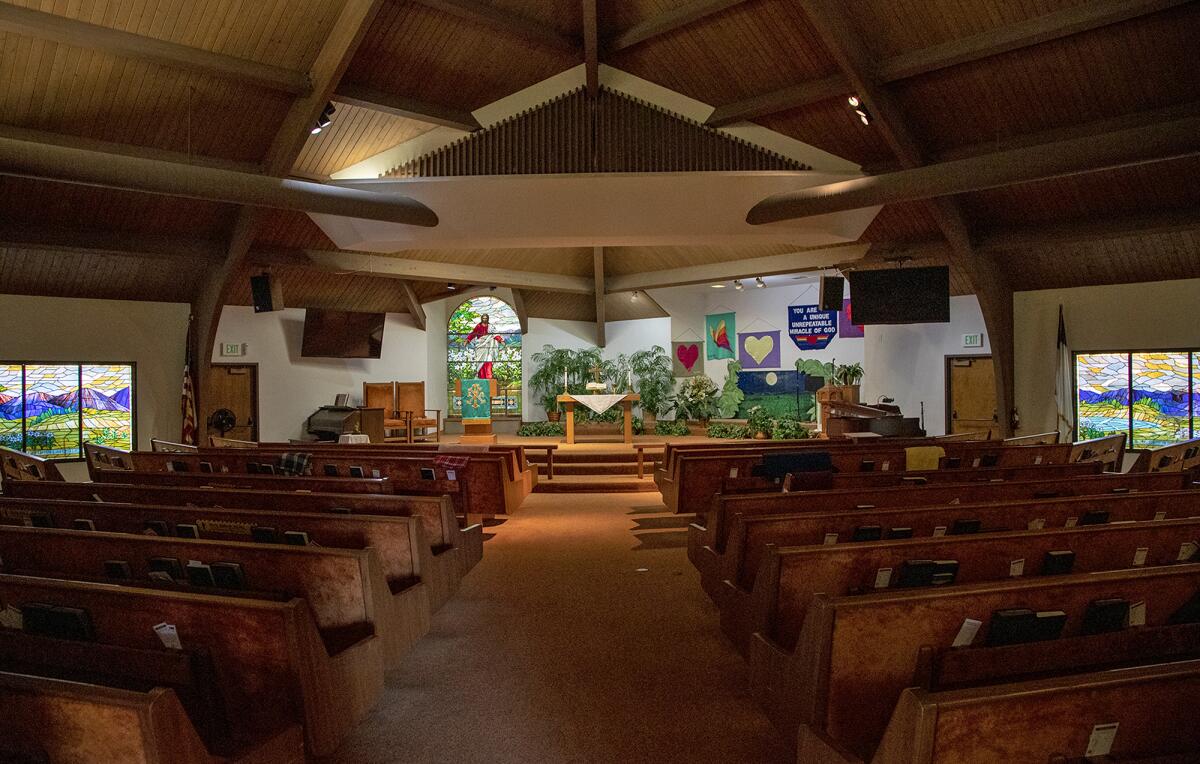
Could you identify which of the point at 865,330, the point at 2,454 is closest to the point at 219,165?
the point at 2,454

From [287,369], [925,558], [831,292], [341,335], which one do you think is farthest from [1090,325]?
[287,369]

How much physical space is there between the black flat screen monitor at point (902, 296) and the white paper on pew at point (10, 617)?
8577 mm

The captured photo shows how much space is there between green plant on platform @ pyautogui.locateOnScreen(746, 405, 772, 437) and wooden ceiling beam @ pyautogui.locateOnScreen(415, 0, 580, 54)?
7.57 metres

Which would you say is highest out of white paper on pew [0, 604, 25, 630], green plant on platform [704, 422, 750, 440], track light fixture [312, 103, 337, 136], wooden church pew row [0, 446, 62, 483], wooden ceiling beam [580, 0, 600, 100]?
wooden ceiling beam [580, 0, 600, 100]

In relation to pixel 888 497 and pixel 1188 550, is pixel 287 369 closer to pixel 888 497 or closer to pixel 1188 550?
pixel 888 497

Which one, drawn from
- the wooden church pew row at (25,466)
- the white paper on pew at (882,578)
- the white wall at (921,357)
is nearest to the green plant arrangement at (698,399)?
the white wall at (921,357)

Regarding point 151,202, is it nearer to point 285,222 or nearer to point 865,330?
point 285,222

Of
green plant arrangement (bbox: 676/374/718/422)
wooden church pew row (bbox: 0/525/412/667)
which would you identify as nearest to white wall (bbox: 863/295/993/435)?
green plant arrangement (bbox: 676/374/718/422)

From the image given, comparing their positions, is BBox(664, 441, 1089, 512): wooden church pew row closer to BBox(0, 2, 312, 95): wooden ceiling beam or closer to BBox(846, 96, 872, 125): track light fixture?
BBox(846, 96, 872, 125): track light fixture

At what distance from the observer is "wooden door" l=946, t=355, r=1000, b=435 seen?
10.7 metres

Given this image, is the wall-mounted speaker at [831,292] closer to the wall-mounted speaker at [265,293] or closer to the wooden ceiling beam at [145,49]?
the wooden ceiling beam at [145,49]

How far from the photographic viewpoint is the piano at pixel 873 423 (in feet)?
27.0

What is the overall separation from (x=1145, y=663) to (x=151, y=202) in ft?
30.7

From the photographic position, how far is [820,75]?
22.6 feet
